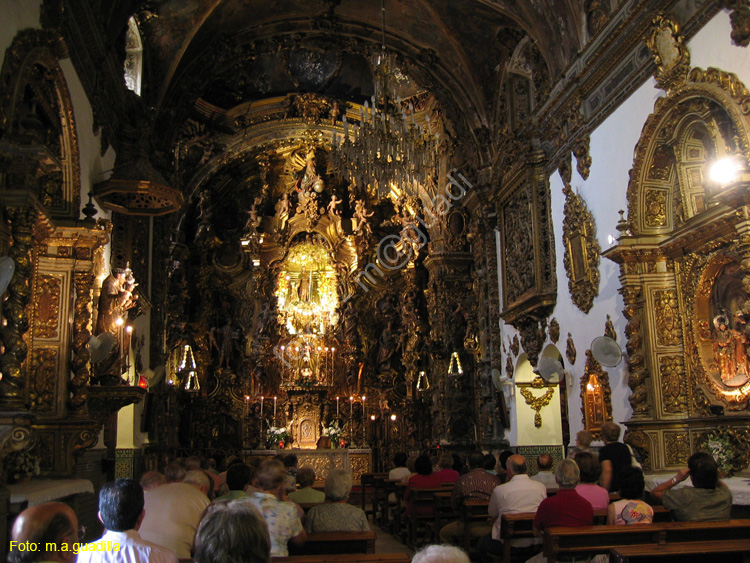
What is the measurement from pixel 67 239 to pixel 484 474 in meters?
5.70

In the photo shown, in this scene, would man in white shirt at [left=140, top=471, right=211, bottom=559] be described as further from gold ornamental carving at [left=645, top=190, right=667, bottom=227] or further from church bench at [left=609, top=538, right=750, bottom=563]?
gold ornamental carving at [left=645, top=190, right=667, bottom=227]

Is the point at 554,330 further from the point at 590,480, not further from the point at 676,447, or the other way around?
the point at 590,480

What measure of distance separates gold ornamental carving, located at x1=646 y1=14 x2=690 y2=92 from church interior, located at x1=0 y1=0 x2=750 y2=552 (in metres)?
0.04

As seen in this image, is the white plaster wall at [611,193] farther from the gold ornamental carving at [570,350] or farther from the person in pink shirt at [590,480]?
the person in pink shirt at [590,480]

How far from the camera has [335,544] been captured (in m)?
5.19

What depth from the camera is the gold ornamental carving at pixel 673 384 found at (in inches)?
341

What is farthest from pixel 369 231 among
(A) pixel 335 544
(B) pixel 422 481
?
(A) pixel 335 544

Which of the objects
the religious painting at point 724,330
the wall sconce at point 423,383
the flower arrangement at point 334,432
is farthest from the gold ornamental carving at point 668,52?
the flower arrangement at point 334,432

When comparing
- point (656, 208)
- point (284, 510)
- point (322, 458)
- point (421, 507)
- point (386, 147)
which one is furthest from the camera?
point (322, 458)

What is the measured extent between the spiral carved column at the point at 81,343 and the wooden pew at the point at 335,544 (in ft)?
15.1

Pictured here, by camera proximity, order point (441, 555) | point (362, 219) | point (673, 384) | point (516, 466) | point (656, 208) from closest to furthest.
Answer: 1. point (441, 555)
2. point (516, 466)
3. point (673, 384)
4. point (656, 208)
5. point (362, 219)

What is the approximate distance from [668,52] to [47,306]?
8040 millimetres

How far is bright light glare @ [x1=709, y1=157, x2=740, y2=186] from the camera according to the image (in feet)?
23.6

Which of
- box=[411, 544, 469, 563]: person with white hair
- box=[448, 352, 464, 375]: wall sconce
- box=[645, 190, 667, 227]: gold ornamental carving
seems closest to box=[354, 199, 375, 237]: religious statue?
box=[448, 352, 464, 375]: wall sconce
